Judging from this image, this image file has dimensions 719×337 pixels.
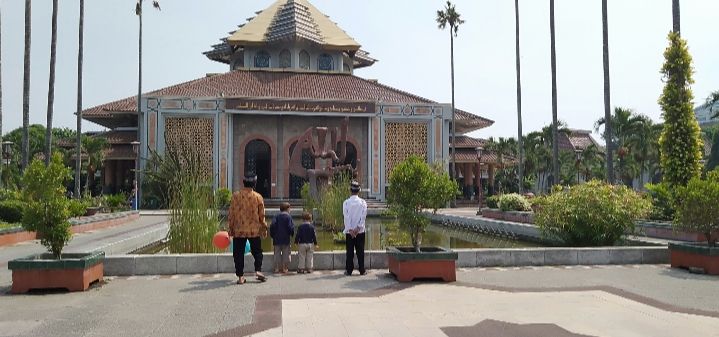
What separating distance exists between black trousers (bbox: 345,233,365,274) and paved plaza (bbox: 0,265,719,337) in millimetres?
308

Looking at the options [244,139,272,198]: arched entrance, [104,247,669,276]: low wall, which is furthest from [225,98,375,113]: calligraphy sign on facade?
[104,247,669,276]: low wall

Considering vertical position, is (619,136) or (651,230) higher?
(619,136)

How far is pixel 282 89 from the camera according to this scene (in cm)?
3841

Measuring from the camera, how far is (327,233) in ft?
58.3

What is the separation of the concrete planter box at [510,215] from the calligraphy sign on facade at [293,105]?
13932mm

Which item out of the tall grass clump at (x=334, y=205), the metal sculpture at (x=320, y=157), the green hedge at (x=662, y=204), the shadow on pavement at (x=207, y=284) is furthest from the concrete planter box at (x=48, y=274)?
the green hedge at (x=662, y=204)

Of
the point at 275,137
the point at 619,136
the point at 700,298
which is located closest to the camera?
the point at 700,298

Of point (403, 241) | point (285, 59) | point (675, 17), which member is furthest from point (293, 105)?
point (675, 17)

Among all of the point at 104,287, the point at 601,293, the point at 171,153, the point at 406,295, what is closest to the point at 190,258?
the point at 104,287

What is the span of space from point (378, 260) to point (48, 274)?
5065 millimetres

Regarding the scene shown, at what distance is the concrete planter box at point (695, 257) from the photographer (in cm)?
959

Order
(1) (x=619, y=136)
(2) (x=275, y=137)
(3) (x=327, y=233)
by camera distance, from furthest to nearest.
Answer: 1. (1) (x=619, y=136)
2. (2) (x=275, y=137)
3. (3) (x=327, y=233)

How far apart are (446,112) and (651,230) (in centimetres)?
2408

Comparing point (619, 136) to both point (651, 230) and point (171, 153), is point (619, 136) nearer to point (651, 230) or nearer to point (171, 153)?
point (651, 230)
